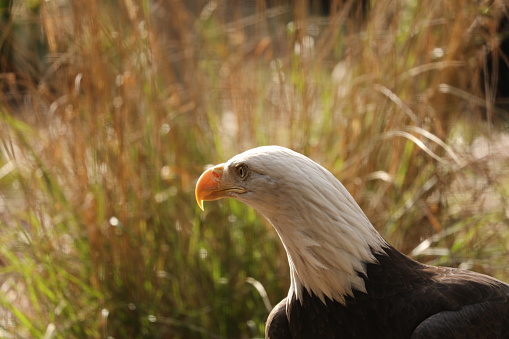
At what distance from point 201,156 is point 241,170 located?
1.51 m

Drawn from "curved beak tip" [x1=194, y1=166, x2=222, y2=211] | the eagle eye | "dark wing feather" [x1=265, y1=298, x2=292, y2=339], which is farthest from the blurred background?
the eagle eye

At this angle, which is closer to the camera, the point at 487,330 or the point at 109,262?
the point at 487,330

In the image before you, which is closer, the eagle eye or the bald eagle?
the bald eagle

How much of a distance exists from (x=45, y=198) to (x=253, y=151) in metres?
1.73

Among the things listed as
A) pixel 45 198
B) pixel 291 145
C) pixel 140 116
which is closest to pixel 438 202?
pixel 291 145

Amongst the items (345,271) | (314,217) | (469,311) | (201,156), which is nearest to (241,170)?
(314,217)

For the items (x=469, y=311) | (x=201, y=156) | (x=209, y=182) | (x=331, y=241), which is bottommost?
(x=201, y=156)

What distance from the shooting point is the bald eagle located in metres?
2.14

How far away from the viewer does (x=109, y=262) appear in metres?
3.26

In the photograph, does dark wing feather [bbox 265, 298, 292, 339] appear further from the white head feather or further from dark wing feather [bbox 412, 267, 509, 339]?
dark wing feather [bbox 412, 267, 509, 339]

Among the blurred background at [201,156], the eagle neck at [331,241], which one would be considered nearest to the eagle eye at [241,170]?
the eagle neck at [331,241]

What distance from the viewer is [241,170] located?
226 cm

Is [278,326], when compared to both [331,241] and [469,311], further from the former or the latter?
[469,311]

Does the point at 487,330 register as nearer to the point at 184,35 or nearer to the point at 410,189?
the point at 410,189
